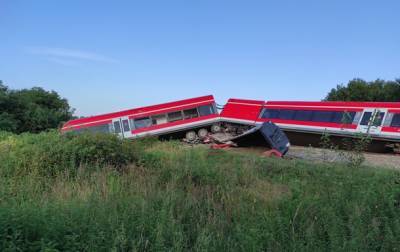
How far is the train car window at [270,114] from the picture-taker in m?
23.7

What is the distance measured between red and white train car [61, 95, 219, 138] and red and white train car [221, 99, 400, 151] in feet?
7.95

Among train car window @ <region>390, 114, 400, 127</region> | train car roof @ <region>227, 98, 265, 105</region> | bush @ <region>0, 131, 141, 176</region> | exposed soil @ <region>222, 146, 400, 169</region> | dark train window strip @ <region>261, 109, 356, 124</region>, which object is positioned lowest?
exposed soil @ <region>222, 146, 400, 169</region>

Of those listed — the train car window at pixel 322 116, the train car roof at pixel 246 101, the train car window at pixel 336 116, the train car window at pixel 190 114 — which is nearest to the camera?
the train car window at pixel 336 116

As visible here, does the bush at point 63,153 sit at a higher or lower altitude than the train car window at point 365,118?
higher

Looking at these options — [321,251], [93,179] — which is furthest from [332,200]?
[93,179]

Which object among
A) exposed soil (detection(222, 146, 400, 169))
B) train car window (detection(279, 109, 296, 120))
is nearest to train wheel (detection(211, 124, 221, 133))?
train car window (detection(279, 109, 296, 120))

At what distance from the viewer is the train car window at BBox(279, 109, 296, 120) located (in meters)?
22.6

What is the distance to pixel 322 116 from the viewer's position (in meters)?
20.8

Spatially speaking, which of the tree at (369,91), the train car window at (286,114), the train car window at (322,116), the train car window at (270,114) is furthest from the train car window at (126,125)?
the tree at (369,91)

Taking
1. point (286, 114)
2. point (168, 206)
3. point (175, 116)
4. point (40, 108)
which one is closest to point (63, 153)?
point (168, 206)

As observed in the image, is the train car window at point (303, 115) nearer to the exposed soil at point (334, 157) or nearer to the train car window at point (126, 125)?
the exposed soil at point (334, 157)

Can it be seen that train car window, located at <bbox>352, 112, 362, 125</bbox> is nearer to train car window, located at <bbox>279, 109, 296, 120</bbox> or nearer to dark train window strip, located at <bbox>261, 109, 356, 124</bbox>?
dark train window strip, located at <bbox>261, 109, 356, 124</bbox>

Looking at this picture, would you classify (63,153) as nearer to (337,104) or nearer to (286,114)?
(337,104)

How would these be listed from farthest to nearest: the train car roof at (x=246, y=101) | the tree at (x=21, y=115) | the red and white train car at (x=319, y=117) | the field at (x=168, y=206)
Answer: the tree at (x=21, y=115)
the train car roof at (x=246, y=101)
the red and white train car at (x=319, y=117)
the field at (x=168, y=206)
